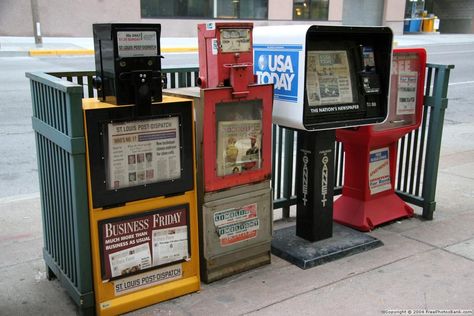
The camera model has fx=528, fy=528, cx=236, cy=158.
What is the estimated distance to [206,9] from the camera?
82.1ft

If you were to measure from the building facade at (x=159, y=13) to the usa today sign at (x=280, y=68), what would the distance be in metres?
19.5

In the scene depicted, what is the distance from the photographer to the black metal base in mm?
3805

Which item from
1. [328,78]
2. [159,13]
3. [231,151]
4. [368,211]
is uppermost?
[159,13]

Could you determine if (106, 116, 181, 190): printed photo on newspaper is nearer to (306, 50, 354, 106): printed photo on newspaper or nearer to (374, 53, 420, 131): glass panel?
(306, 50, 354, 106): printed photo on newspaper

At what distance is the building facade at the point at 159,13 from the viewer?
21.6 meters

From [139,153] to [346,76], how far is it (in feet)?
5.83

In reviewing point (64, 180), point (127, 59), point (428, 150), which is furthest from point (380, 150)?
point (64, 180)

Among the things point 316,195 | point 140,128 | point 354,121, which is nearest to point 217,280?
point 316,195

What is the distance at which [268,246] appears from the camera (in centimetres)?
377

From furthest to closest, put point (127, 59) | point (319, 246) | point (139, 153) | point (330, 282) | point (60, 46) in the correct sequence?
1. point (60, 46)
2. point (319, 246)
3. point (330, 282)
4. point (139, 153)
5. point (127, 59)

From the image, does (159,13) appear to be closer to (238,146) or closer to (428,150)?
(428,150)

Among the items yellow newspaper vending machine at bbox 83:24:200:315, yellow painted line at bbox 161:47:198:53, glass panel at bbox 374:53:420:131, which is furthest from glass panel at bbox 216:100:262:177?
yellow painted line at bbox 161:47:198:53

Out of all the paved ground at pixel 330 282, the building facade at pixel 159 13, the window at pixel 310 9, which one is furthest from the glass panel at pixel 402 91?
the window at pixel 310 9

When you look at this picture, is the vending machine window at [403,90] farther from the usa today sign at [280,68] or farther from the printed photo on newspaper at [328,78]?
the usa today sign at [280,68]
